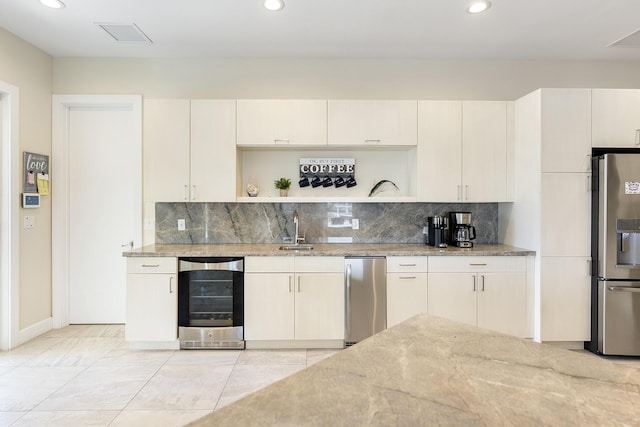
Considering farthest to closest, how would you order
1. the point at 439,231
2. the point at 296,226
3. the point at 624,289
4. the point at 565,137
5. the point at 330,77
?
1. the point at 330,77
2. the point at 296,226
3. the point at 439,231
4. the point at 565,137
5. the point at 624,289

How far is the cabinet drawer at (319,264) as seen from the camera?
330cm

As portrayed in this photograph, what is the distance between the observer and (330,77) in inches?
153

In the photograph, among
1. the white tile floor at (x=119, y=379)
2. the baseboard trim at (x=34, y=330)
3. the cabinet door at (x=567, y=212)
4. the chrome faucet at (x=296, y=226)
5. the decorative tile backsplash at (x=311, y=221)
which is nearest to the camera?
the white tile floor at (x=119, y=379)

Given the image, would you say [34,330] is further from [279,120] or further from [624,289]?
[624,289]

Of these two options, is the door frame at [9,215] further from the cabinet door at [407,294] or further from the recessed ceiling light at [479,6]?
the recessed ceiling light at [479,6]

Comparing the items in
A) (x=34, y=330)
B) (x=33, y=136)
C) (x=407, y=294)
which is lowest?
(x=34, y=330)

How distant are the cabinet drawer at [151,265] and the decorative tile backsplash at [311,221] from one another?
0.61 metres

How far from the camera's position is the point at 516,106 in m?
3.60

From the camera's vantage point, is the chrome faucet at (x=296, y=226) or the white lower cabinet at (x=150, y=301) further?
the chrome faucet at (x=296, y=226)

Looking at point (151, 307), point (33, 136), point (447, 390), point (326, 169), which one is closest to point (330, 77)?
point (326, 169)

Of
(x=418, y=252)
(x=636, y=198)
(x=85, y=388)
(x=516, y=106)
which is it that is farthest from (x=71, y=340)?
(x=636, y=198)

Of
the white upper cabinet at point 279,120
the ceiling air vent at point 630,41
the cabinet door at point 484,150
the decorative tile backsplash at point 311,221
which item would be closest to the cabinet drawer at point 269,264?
the decorative tile backsplash at point 311,221

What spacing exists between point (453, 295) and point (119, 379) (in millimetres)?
2820

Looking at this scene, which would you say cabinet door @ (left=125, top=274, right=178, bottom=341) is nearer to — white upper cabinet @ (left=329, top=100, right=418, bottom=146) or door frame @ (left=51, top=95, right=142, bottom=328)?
door frame @ (left=51, top=95, right=142, bottom=328)
